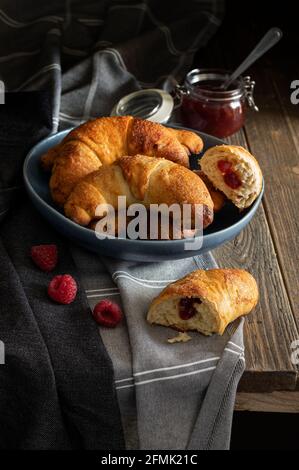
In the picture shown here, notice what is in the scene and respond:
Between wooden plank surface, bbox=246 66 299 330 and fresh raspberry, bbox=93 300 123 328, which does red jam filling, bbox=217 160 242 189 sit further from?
fresh raspberry, bbox=93 300 123 328

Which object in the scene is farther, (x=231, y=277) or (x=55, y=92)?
(x=55, y=92)

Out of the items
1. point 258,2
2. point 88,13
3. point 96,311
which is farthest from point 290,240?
point 258,2

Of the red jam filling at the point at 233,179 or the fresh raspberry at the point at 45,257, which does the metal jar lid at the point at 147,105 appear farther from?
the fresh raspberry at the point at 45,257

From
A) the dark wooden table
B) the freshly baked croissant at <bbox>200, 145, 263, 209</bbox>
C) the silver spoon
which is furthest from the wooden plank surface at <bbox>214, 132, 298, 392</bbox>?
the silver spoon

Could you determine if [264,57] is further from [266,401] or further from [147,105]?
[266,401]

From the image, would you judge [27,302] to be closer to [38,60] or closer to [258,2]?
[38,60]
